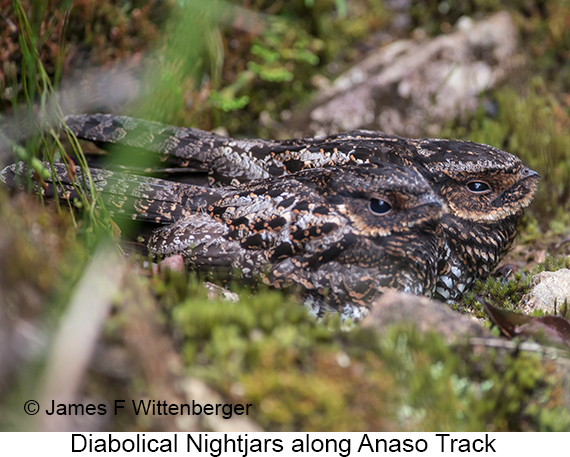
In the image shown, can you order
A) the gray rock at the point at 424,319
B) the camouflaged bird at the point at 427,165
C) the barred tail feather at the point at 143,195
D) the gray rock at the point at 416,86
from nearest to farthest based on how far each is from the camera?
the gray rock at the point at 424,319 < the barred tail feather at the point at 143,195 < the camouflaged bird at the point at 427,165 < the gray rock at the point at 416,86

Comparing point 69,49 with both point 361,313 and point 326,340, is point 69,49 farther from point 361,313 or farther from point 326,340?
point 326,340

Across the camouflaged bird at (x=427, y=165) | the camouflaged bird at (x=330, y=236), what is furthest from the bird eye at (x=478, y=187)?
the camouflaged bird at (x=330, y=236)

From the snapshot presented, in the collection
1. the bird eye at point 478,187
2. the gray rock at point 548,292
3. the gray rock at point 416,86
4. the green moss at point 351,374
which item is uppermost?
the gray rock at point 416,86

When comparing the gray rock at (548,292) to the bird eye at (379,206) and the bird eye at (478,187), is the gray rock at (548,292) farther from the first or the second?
the bird eye at (379,206)

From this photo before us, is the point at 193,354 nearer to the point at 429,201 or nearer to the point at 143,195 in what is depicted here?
the point at 143,195

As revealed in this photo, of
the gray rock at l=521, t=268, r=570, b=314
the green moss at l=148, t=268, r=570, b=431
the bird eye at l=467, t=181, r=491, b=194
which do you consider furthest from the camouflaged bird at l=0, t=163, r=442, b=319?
the green moss at l=148, t=268, r=570, b=431

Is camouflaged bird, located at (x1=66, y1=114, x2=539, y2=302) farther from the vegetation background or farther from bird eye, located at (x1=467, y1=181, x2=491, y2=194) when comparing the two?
the vegetation background
